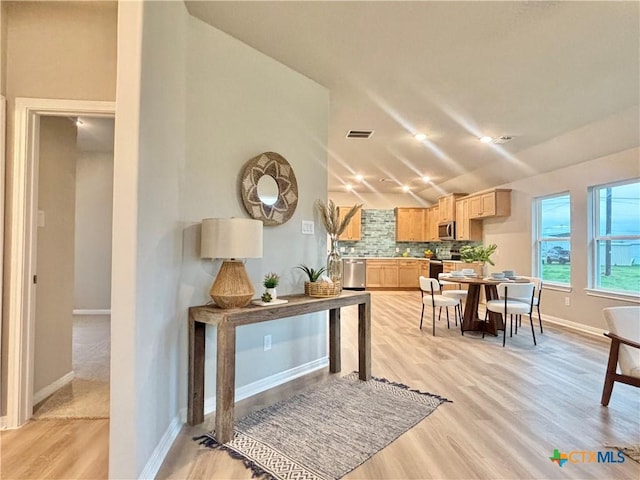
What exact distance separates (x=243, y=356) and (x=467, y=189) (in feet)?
23.0

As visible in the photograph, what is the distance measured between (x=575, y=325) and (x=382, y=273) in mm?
4704

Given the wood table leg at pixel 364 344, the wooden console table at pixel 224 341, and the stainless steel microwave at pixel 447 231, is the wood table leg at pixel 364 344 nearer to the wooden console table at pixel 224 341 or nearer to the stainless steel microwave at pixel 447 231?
the wooden console table at pixel 224 341

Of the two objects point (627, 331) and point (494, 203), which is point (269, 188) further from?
point (494, 203)

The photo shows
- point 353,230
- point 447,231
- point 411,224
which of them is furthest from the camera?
point 411,224

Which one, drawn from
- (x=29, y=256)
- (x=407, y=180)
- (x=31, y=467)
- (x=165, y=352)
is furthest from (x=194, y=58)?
(x=407, y=180)

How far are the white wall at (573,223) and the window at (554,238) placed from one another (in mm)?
135

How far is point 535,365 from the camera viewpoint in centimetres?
362

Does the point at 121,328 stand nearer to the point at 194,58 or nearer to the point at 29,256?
the point at 29,256

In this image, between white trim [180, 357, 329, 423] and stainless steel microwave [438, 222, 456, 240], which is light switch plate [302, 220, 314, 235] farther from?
stainless steel microwave [438, 222, 456, 240]

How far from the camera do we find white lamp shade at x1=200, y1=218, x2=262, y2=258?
223 centimetres

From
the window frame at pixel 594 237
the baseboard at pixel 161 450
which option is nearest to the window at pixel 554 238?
the window frame at pixel 594 237

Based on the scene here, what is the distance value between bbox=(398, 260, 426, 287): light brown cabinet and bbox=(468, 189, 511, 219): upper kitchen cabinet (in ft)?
8.46

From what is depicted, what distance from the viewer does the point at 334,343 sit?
135 inches

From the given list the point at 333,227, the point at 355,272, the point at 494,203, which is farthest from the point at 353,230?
the point at 333,227
